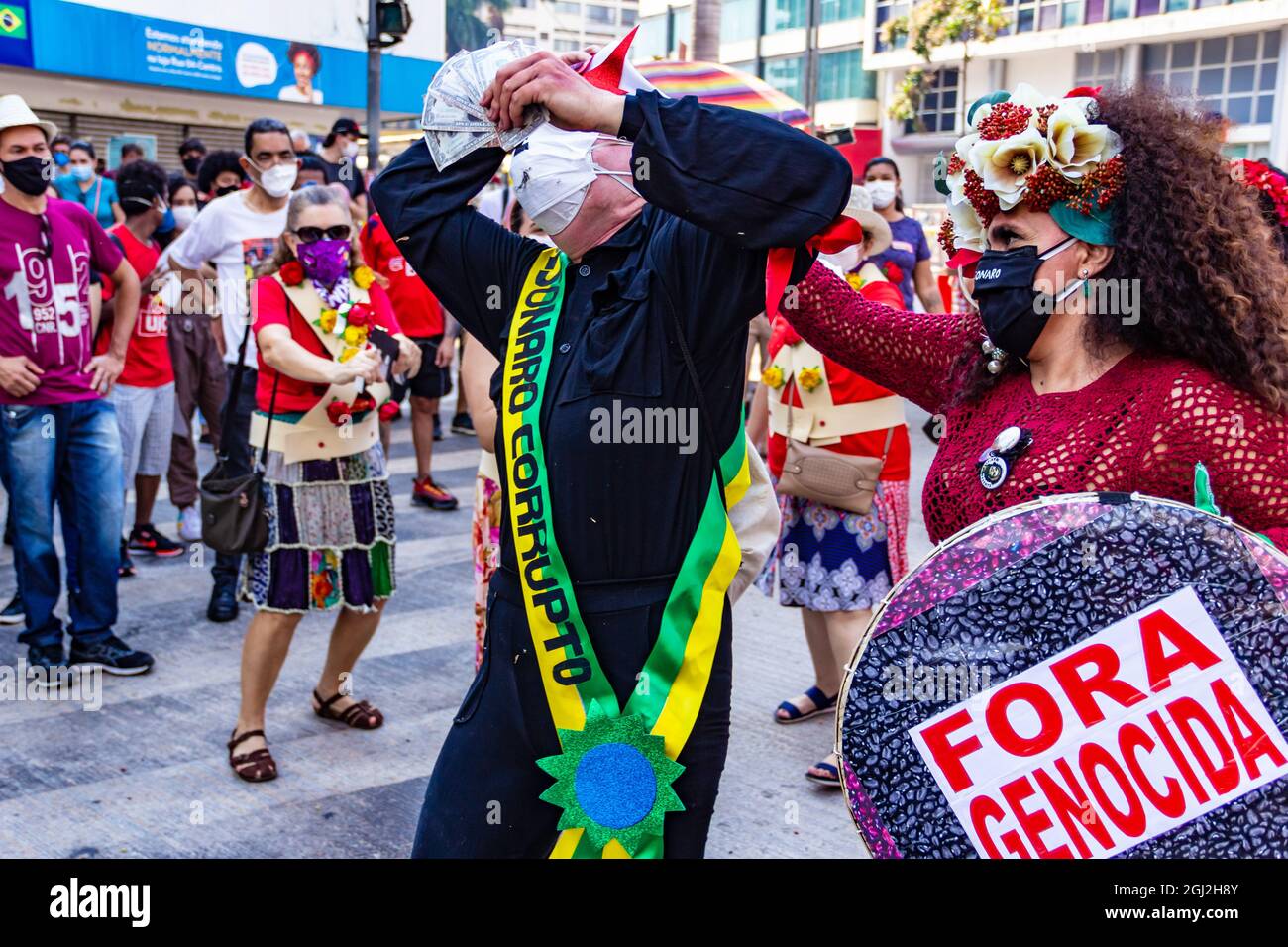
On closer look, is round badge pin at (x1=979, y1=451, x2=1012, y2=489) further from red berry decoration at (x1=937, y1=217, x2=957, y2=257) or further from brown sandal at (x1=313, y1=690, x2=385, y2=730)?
brown sandal at (x1=313, y1=690, x2=385, y2=730)

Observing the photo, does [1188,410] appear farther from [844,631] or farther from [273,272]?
[273,272]

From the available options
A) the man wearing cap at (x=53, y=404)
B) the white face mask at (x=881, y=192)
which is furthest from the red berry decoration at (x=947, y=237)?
the white face mask at (x=881, y=192)

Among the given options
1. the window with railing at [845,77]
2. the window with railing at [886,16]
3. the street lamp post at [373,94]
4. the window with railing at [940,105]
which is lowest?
the street lamp post at [373,94]

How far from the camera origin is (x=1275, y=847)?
1.87m

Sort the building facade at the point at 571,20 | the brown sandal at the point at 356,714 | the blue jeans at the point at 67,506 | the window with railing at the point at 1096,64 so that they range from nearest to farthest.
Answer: the brown sandal at the point at 356,714 → the blue jeans at the point at 67,506 → the window with railing at the point at 1096,64 → the building facade at the point at 571,20

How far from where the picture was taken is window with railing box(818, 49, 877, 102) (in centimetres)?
5050

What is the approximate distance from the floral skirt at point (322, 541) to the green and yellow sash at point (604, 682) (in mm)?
2266

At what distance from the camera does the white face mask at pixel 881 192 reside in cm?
796

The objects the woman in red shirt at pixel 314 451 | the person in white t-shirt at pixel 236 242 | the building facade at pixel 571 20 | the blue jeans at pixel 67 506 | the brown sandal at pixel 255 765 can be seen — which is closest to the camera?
the brown sandal at pixel 255 765

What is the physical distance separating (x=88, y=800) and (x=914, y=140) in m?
45.1

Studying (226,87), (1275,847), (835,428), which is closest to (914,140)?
(226,87)

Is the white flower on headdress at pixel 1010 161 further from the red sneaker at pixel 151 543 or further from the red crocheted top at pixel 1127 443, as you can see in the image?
the red sneaker at pixel 151 543

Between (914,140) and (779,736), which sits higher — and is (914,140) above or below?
above

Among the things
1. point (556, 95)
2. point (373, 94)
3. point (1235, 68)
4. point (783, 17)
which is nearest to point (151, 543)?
point (556, 95)
